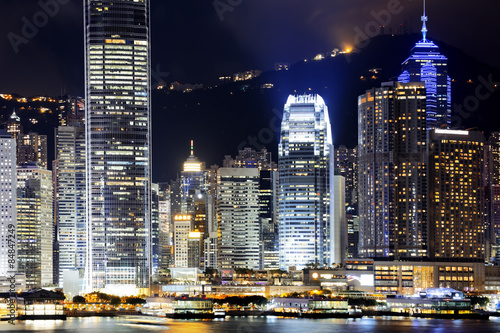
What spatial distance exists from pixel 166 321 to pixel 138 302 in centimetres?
1883

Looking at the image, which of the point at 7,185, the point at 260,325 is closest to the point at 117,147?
the point at 7,185

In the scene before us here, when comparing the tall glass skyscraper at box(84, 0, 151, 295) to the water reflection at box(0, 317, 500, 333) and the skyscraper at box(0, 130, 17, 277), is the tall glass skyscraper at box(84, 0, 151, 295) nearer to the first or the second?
the water reflection at box(0, 317, 500, 333)

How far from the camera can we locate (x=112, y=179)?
17150 centimetres

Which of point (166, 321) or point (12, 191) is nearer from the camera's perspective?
point (166, 321)

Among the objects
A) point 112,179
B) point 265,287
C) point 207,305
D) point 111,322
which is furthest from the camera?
point 265,287

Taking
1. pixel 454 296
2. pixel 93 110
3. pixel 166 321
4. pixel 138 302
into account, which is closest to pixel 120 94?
pixel 93 110

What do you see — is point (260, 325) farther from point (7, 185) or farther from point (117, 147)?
point (7, 185)

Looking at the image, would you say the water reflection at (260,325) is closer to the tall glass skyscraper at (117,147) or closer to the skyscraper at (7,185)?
the tall glass skyscraper at (117,147)

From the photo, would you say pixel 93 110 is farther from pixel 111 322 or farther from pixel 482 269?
pixel 482 269

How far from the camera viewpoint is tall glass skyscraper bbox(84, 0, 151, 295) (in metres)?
171

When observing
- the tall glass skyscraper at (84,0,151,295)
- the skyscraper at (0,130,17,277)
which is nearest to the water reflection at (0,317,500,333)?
the tall glass skyscraper at (84,0,151,295)

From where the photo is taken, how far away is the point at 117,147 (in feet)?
563

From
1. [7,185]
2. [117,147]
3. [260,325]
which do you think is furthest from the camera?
[7,185]

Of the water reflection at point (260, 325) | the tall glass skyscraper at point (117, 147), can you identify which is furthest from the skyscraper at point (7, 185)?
the water reflection at point (260, 325)
